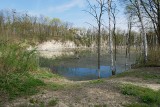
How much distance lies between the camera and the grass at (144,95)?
7.74 metres

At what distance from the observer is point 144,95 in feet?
26.6

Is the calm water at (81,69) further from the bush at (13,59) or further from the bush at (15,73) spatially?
the bush at (15,73)

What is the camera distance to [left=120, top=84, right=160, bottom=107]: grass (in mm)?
7743

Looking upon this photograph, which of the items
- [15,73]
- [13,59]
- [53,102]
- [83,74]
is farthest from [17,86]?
[83,74]

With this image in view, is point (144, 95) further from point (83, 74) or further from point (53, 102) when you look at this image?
point (83, 74)

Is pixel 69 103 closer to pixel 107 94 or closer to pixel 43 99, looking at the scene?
pixel 43 99

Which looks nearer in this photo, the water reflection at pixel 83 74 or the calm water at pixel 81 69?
the water reflection at pixel 83 74

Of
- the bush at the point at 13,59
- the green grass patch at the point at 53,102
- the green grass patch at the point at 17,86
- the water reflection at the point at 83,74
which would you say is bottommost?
the water reflection at the point at 83,74

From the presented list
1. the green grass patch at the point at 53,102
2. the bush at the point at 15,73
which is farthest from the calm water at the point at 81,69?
the green grass patch at the point at 53,102

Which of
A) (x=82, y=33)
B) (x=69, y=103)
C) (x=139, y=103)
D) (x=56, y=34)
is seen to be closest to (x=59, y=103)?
(x=69, y=103)

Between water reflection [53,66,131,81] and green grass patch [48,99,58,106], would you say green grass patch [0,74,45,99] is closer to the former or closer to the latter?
green grass patch [48,99,58,106]

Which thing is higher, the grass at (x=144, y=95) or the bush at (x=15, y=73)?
the bush at (x=15, y=73)

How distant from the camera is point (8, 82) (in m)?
8.10

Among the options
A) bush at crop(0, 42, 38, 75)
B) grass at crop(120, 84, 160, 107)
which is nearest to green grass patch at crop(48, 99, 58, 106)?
grass at crop(120, 84, 160, 107)
